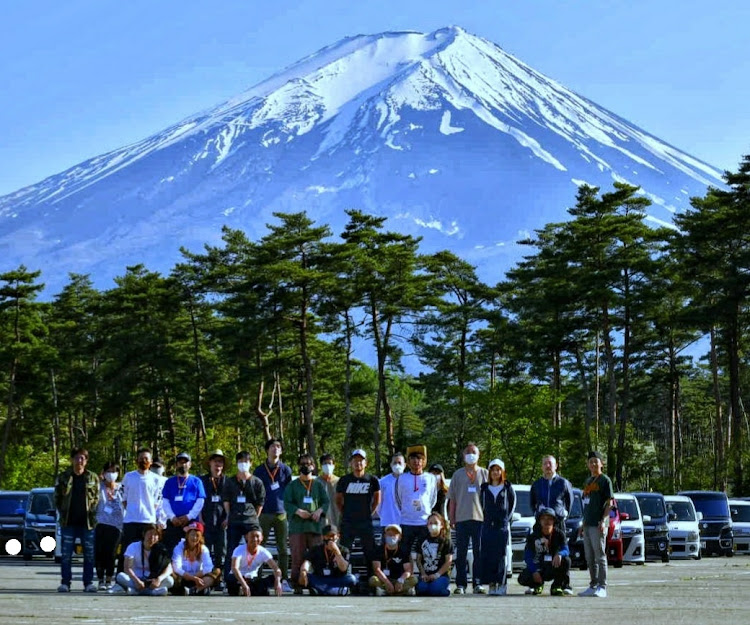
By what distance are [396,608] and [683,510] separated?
2169 cm

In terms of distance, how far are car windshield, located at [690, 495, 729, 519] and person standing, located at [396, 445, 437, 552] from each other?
22.2m

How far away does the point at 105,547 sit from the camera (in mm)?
19469

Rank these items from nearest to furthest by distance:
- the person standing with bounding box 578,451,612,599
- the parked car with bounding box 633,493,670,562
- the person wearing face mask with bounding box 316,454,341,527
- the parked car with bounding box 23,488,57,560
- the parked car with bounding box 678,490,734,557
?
the person standing with bounding box 578,451,612,599 → the person wearing face mask with bounding box 316,454,341,527 → the parked car with bounding box 23,488,57,560 → the parked car with bounding box 633,493,670,562 → the parked car with bounding box 678,490,734,557

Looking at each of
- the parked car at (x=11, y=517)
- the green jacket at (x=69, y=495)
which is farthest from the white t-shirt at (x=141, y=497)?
the parked car at (x=11, y=517)

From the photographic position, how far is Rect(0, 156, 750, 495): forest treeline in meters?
60.4

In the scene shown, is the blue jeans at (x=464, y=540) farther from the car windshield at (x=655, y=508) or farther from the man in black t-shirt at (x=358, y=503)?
the car windshield at (x=655, y=508)

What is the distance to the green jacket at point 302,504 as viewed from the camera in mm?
19203

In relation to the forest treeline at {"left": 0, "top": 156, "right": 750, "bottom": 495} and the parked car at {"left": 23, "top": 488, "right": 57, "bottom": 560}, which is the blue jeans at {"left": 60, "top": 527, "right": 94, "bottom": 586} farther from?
the forest treeline at {"left": 0, "top": 156, "right": 750, "bottom": 495}

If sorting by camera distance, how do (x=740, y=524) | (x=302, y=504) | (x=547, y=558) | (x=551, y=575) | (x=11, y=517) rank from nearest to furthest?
1. (x=551, y=575)
2. (x=547, y=558)
3. (x=302, y=504)
4. (x=11, y=517)
5. (x=740, y=524)

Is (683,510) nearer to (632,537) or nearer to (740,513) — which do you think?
(632,537)

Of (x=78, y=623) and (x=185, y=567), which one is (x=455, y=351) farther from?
(x=78, y=623)

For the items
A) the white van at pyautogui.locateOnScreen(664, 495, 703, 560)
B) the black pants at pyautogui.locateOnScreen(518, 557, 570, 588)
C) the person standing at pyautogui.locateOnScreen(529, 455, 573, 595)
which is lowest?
the black pants at pyautogui.locateOnScreen(518, 557, 570, 588)

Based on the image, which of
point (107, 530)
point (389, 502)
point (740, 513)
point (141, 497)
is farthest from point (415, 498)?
point (740, 513)

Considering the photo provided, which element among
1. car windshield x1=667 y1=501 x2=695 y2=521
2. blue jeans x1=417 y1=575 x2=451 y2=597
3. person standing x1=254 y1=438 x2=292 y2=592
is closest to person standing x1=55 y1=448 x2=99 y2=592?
person standing x1=254 y1=438 x2=292 y2=592
